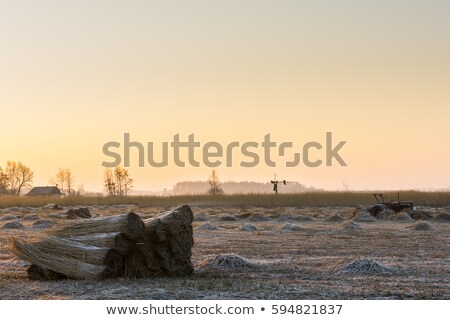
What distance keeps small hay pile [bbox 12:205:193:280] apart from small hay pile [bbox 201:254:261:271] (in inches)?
36.8

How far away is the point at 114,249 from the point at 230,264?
252cm

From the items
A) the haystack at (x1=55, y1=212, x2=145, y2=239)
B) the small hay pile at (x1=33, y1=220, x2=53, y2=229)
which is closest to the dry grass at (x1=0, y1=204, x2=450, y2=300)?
the haystack at (x1=55, y1=212, x2=145, y2=239)

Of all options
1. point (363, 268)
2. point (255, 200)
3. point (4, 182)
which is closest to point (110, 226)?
point (363, 268)

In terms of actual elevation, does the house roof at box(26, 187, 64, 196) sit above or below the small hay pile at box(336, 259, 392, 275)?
above

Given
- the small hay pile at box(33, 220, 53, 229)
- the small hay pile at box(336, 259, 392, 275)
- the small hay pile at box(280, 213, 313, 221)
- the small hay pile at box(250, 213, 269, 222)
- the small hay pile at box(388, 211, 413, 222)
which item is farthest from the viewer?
the small hay pile at box(250, 213, 269, 222)

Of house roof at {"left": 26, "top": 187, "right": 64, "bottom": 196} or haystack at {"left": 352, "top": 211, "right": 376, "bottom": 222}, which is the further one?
house roof at {"left": 26, "top": 187, "right": 64, "bottom": 196}

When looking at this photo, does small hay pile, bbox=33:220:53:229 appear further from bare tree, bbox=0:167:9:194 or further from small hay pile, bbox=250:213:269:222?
bare tree, bbox=0:167:9:194

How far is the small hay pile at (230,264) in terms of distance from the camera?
12.8 metres

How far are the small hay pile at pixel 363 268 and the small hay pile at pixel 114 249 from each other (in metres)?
2.68

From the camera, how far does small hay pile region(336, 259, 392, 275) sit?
12.1 metres

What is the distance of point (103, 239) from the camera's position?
36.8ft
